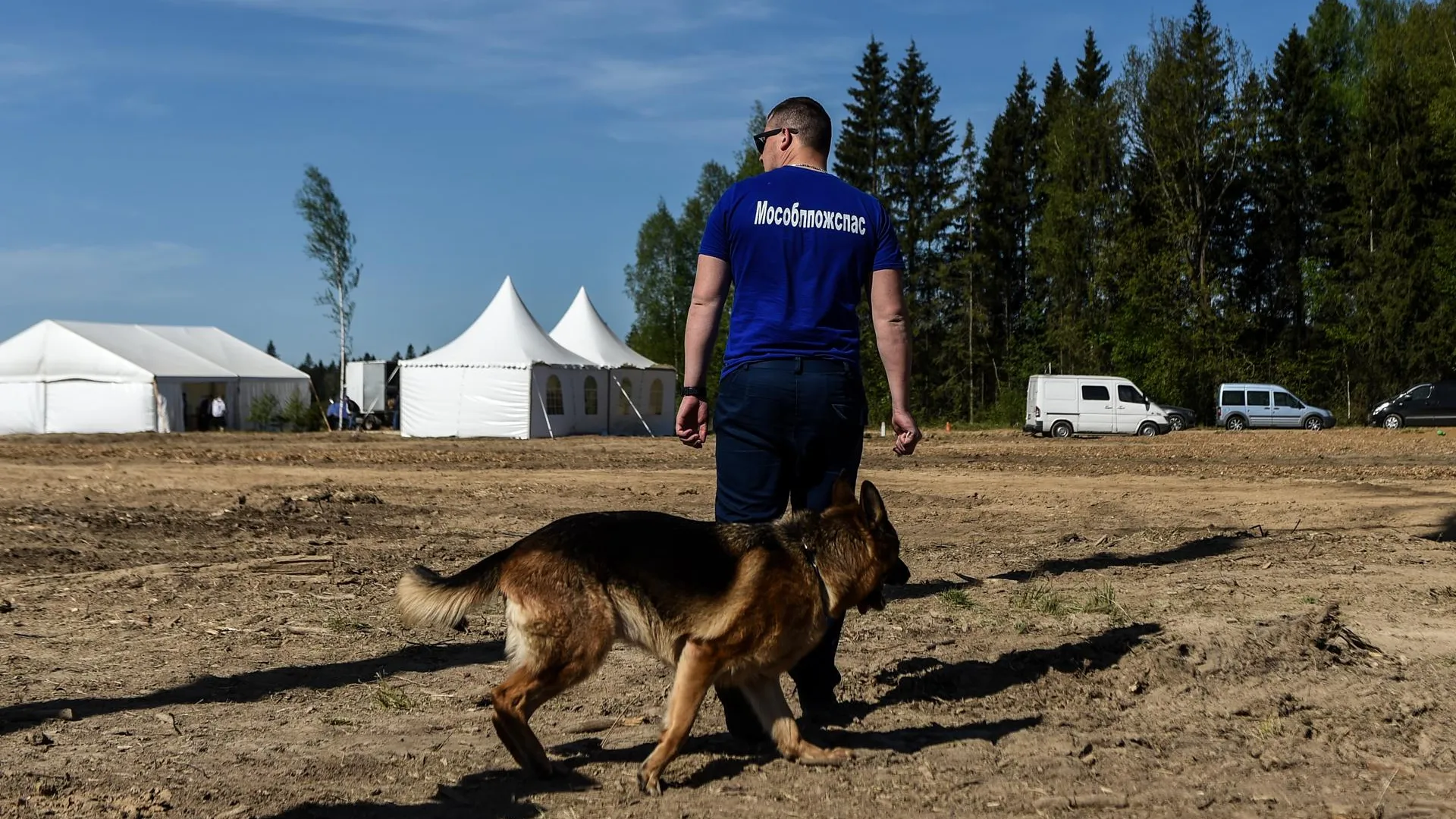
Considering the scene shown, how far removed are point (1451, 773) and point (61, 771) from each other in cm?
439

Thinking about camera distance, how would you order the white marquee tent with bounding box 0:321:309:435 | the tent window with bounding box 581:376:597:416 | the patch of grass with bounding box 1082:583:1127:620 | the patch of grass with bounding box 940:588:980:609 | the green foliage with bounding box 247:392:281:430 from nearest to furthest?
the patch of grass with bounding box 1082:583:1127:620
the patch of grass with bounding box 940:588:980:609
the tent window with bounding box 581:376:597:416
the white marquee tent with bounding box 0:321:309:435
the green foliage with bounding box 247:392:281:430

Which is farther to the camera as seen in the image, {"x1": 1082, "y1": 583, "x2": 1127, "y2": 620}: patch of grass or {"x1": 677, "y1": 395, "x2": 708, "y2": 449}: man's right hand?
{"x1": 1082, "y1": 583, "x2": 1127, "y2": 620}: patch of grass

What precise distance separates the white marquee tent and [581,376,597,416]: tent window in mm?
12958

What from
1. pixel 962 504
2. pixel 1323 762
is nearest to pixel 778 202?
pixel 1323 762

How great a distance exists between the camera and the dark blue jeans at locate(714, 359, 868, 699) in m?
4.37

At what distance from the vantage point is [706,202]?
65750 millimetres

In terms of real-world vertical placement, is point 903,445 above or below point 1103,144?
below

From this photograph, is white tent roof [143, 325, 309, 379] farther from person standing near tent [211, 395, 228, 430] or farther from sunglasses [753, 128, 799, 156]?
sunglasses [753, 128, 799, 156]

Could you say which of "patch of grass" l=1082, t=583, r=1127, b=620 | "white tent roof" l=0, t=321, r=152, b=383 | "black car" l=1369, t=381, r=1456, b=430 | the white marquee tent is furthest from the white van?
"patch of grass" l=1082, t=583, r=1127, b=620

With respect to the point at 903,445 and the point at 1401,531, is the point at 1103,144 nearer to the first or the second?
the point at 1401,531

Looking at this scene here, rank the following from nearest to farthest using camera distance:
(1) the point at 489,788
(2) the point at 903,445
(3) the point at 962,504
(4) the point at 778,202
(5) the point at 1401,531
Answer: (1) the point at 489,788
(4) the point at 778,202
(2) the point at 903,445
(5) the point at 1401,531
(3) the point at 962,504

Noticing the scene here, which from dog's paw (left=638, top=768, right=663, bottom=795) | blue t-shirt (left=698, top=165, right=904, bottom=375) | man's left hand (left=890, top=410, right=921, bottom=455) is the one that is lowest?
dog's paw (left=638, top=768, right=663, bottom=795)

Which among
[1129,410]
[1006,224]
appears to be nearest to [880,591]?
[1129,410]

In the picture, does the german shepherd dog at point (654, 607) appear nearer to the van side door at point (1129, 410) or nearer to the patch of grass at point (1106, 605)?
the patch of grass at point (1106, 605)
